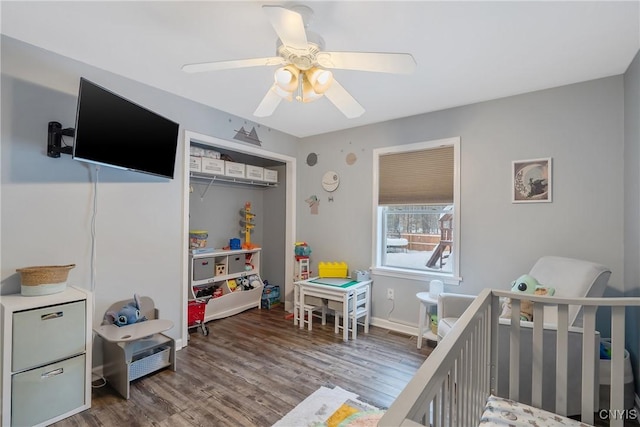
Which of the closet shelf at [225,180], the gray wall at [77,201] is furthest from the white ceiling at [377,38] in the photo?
the closet shelf at [225,180]

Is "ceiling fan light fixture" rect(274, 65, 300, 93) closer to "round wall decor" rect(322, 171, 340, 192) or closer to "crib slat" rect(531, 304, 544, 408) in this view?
"crib slat" rect(531, 304, 544, 408)

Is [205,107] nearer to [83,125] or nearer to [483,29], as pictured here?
[83,125]

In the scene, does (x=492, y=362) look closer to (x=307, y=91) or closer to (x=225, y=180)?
(x=307, y=91)

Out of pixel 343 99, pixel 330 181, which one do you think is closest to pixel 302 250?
pixel 330 181

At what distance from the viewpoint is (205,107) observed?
2.94 metres

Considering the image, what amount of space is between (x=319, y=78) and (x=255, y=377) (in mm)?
2195

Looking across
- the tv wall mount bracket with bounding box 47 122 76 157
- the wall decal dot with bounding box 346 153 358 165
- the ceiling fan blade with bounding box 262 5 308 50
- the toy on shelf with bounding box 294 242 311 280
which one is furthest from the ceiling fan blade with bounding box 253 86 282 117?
the toy on shelf with bounding box 294 242 311 280

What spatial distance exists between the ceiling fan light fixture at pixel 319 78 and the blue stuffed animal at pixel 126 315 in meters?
2.16

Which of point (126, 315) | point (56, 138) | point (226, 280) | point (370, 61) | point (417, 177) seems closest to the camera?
point (370, 61)

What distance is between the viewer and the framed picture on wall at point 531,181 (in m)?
2.44

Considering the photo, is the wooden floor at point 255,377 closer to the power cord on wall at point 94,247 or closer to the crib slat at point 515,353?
the power cord on wall at point 94,247

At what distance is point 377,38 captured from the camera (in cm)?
180

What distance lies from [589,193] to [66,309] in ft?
12.5

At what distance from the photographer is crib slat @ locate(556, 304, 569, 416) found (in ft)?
4.42
